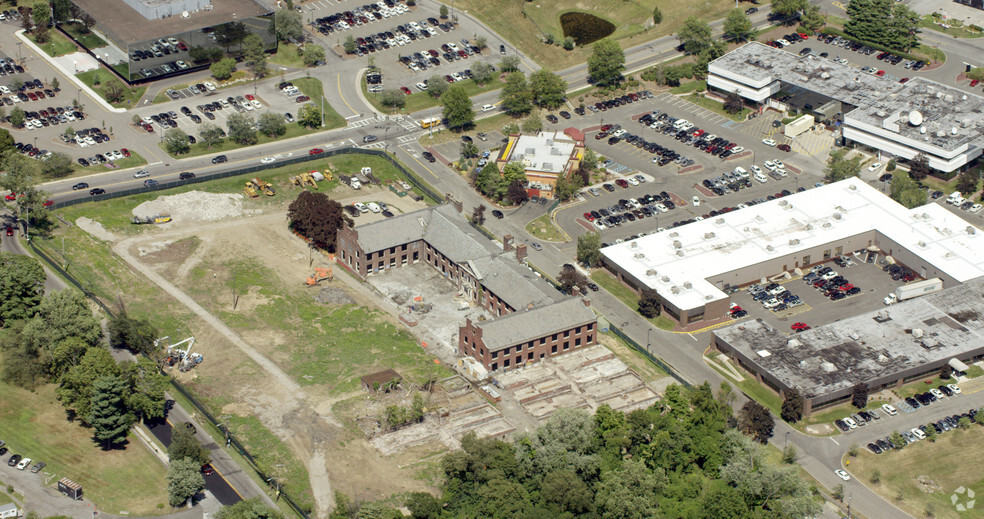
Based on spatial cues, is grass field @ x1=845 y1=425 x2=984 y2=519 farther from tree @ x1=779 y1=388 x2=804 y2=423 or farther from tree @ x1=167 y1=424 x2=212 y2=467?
tree @ x1=167 y1=424 x2=212 y2=467

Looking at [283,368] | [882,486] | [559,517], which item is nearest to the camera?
[559,517]

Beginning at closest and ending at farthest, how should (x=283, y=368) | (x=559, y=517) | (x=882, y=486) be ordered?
1. (x=559, y=517)
2. (x=882, y=486)
3. (x=283, y=368)

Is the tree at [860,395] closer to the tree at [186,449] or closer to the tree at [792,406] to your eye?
the tree at [792,406]

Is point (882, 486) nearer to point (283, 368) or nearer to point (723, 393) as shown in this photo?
point (723, 393)

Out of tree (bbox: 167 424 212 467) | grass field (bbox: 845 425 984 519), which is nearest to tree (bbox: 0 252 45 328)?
tree (bbox: 167 424 212 467)

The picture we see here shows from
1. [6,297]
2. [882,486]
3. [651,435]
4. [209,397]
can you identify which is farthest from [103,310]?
[882,486]

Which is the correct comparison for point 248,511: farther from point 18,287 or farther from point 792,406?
point 792,406
